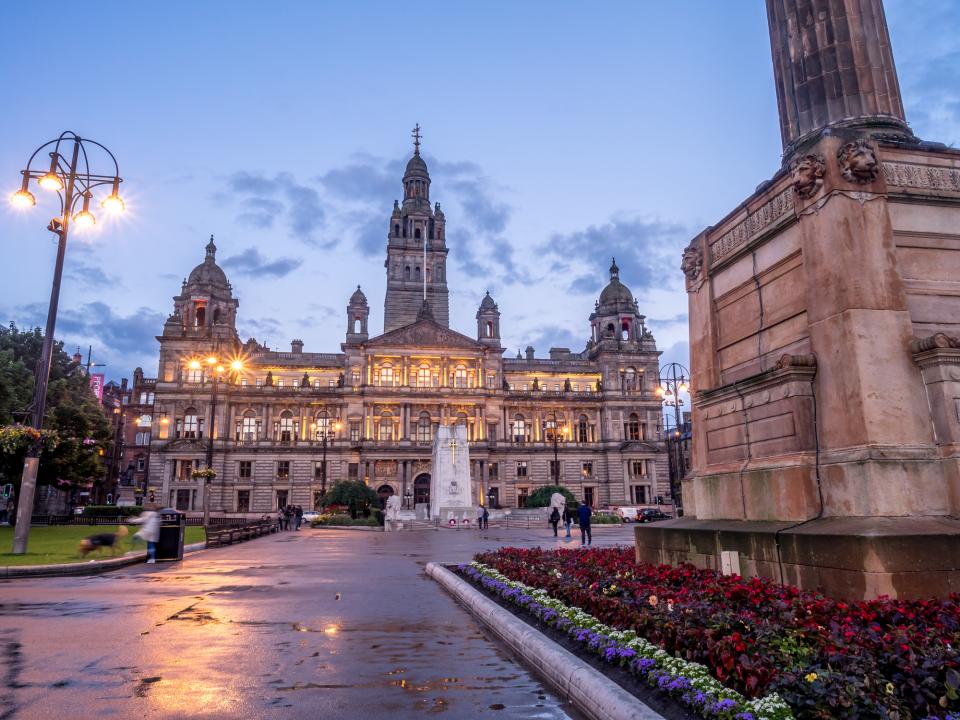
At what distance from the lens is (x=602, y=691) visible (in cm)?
480

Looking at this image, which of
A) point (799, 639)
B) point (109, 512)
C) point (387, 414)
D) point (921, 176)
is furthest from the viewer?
point (387, 414)

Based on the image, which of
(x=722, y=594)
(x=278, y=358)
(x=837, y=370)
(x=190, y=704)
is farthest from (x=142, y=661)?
(x=278, y=358)

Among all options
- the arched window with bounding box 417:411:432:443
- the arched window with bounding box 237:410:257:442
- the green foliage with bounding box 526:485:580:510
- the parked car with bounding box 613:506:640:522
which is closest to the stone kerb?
the green foliage with bounding box 526:485:580:510

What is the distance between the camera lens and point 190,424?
72.4m

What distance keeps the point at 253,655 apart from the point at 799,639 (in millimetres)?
5129

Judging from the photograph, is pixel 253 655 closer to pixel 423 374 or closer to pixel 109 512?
pixel 109 512

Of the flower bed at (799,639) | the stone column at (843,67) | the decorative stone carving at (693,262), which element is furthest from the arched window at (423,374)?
the flower bed at (799,639)

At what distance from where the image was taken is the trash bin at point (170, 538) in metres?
18.7

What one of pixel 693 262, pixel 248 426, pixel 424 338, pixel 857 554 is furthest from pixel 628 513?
pixel 857 554

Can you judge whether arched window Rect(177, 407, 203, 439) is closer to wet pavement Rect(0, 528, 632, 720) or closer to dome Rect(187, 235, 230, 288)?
dome Rect(187, 235, 230, 288)

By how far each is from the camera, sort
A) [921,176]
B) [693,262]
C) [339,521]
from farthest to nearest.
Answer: [339,521]
[693,262]
[921,176]

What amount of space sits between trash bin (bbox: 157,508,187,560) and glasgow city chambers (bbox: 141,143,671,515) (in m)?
50.3

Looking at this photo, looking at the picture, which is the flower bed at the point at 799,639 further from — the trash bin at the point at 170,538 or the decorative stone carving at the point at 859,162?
the trash bin at the point at 170,538

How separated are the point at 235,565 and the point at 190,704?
1315 cm
